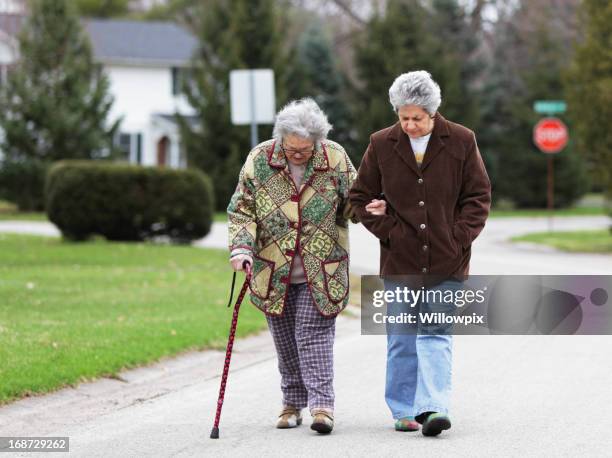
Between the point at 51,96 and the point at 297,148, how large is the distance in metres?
36.4

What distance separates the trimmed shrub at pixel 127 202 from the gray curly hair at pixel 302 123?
17919mm

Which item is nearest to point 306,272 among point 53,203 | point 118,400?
point 118,400

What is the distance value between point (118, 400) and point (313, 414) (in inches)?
82.1

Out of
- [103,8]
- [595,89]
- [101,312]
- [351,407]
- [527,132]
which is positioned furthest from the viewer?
[103,8]

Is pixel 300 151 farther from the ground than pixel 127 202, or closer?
farther from the ground

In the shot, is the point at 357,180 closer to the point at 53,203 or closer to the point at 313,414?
the point at 313,414

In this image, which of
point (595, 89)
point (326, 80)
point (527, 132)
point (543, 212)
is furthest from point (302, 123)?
point (326, 80)

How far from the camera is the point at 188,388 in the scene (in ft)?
30.5

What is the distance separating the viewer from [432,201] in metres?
6.99

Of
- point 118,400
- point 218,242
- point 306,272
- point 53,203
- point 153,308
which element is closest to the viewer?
point 306,272

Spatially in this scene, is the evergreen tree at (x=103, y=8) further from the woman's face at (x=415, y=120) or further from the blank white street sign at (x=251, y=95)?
the woman's face at (x=415, y=120)

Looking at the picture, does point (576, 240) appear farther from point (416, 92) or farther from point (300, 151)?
point (416, 92)

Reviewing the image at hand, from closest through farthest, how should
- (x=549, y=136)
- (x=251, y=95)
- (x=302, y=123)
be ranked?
(x=302, y=123), (x=251, y=95), (x=549, y=136)

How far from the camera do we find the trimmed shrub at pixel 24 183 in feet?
137
